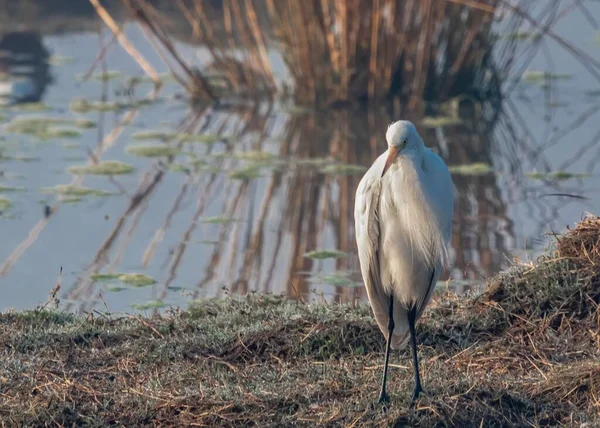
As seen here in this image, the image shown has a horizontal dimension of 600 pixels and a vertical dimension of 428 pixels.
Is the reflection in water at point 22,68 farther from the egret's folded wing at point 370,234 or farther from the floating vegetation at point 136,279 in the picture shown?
the egret's folded wing at point 370,234

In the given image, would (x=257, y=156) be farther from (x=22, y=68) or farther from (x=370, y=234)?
(x=370, y=234)

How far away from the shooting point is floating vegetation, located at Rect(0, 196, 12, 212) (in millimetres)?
6022

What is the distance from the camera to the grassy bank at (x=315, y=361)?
2.95 meters

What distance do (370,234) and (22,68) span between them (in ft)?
25.1

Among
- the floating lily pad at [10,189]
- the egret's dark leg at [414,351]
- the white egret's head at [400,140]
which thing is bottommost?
the floating lily pad at [10,189]

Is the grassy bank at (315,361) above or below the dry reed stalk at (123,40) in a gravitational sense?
below

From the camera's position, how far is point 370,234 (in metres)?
3.18

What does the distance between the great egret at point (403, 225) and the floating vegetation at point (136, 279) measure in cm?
192

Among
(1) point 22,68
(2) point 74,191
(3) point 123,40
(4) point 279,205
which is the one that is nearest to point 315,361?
(4) point 279,205

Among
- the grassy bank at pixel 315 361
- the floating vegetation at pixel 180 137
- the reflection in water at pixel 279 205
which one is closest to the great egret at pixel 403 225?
the grassy bank at pixel 315 361

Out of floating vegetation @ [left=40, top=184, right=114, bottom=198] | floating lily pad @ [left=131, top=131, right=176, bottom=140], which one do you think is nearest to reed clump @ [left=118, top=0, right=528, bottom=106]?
→ floating lily pad @ [left=131, top=131, right=176, bottom=140]

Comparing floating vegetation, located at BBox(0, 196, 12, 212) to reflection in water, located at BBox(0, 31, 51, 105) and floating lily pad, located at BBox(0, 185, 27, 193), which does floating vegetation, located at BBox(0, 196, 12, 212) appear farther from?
reflection in water, located at BBox(0, 31, 51, 105)

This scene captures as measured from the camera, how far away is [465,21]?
8289mm

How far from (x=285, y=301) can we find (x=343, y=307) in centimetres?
32
